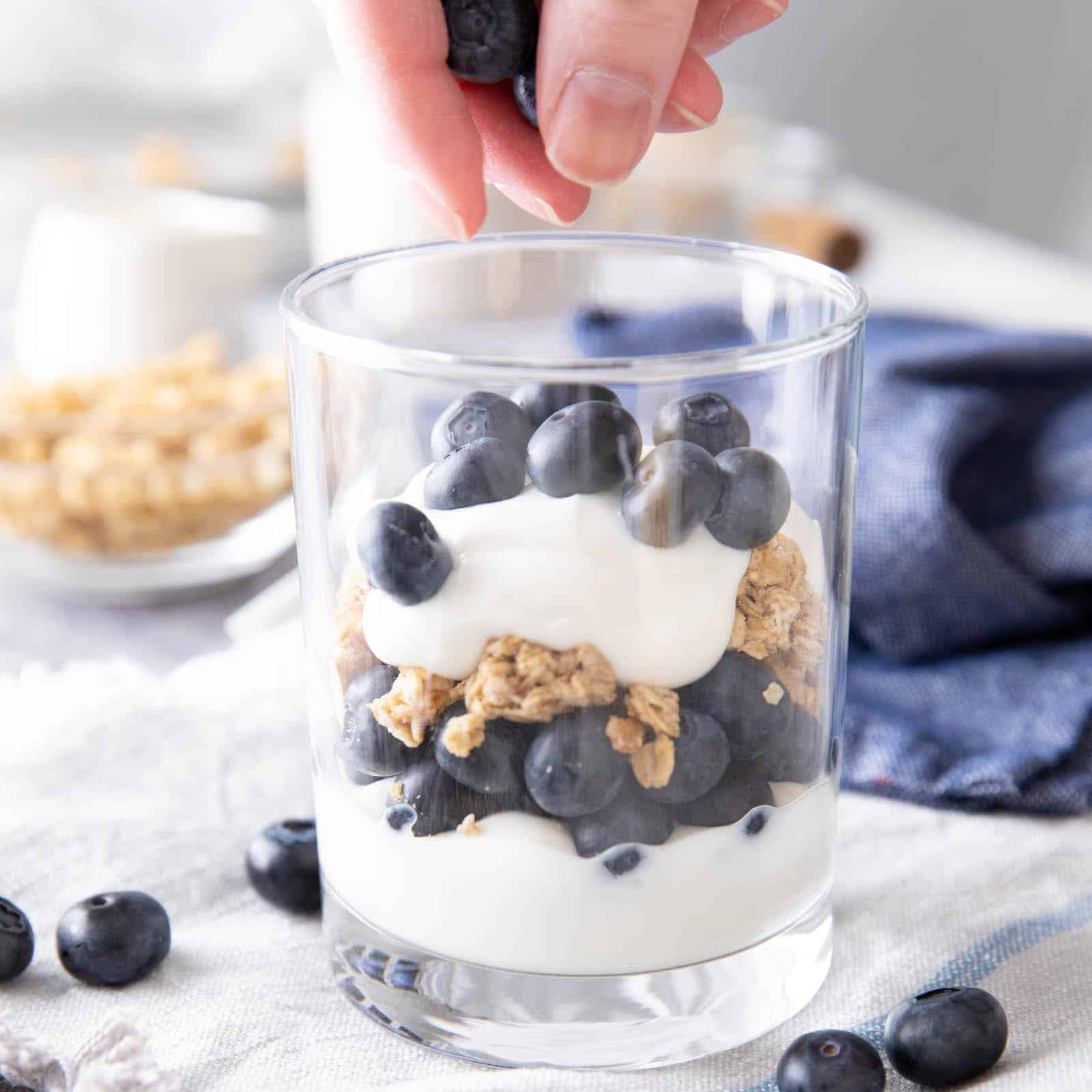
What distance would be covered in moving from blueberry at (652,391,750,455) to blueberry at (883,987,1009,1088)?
8.9 inches

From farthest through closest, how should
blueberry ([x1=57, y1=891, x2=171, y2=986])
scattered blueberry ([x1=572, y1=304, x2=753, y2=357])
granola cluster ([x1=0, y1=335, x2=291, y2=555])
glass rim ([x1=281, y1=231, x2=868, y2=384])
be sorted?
granola cluster ([x1=0, y1=335, x2=291, y2=555]) < scattered blueberry ([x1=572, y1=304, x2=753, y2=357]) < blueberry ([x1=57, y1=891, x2=171, y2=986]) < glass rim ([x1=281, y1=231, x2=868, y2=384])

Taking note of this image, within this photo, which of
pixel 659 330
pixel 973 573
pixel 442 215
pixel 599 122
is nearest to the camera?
pixel 599 122

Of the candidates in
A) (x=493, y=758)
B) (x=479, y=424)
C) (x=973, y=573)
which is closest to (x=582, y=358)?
(x=479, y=424)

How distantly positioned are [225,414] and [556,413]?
0.55 metres

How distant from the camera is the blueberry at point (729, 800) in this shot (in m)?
0.49

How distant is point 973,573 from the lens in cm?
88

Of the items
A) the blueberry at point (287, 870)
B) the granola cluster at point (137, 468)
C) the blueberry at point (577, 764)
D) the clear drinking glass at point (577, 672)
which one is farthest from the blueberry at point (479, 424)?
the granola cluster at point (137, 468)

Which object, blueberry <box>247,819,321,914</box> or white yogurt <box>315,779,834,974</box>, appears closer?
white yogurt <box>315,779,834,974</box>

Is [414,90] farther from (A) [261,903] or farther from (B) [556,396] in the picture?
(A) [261,903]

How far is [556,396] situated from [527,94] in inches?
5.4

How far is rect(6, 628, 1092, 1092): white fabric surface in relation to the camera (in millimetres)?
527

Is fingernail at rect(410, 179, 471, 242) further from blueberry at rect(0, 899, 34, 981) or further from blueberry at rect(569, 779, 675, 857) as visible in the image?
blueberry at rect(0, 899, 34, 981)

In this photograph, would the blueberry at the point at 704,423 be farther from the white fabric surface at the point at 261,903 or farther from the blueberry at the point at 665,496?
the white fabric surface at the point at 261,903

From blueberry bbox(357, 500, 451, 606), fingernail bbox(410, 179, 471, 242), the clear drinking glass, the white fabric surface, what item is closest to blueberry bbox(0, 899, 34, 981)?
the white fabric surface
